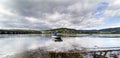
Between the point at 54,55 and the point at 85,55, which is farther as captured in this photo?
the point at 85,55

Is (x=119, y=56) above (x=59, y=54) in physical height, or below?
below

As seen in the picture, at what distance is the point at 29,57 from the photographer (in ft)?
57.8

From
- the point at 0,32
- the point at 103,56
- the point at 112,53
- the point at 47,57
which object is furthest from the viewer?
the point at 0,32

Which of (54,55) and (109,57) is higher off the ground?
(54,55)

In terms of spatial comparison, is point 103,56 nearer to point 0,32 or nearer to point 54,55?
point 54,55

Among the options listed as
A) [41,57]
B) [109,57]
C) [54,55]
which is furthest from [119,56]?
[41,57]

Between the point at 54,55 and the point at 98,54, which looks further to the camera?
the point at 98,54

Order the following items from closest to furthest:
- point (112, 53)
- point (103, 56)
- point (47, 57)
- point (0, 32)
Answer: point (47, 57) < point (103, 56) < point (112, 53) < point (0, 32)

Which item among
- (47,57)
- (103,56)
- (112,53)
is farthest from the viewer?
(112,53)

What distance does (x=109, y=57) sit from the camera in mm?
19422

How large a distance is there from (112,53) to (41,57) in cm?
1227

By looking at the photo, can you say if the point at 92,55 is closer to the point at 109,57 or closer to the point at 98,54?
the point at 98,54

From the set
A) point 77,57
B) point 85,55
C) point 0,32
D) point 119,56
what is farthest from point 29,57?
point 0,32

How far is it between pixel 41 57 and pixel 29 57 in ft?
6.31
